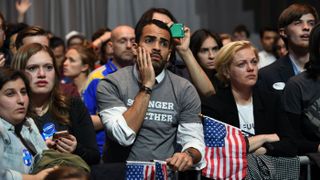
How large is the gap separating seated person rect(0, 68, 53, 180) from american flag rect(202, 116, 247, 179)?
119 cm

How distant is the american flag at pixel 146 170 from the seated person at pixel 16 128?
0.58m

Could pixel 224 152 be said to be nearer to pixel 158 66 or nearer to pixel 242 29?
pixel 158 66

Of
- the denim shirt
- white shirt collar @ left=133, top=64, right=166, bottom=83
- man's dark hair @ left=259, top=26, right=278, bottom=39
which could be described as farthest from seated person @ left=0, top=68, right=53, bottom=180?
man's dark hair @ left=259, top=26, right=278, bottom=39

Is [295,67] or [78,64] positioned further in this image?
[78,64]

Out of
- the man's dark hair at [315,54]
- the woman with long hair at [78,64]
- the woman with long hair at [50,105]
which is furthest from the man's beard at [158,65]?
the woman with long hair at [78,64]

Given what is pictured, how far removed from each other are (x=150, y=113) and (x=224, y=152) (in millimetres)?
588

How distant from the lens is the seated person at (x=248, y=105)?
5469 millimetres

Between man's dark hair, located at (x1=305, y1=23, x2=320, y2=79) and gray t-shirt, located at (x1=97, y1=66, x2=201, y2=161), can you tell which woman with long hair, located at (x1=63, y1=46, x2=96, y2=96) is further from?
man's dark hair, located at (x1=305, y1=23, x2=320, y2=79)

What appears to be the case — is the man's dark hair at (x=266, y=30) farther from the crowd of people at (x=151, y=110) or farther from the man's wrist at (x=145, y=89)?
the man's wrist at (x=145, y=89)

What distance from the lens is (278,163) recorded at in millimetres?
5355

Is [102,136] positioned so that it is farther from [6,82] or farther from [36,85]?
[6,82]

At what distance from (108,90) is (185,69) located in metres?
1.40

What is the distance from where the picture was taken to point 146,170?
4.87 m

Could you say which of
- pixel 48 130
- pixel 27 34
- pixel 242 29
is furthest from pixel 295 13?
pixel 242 29
